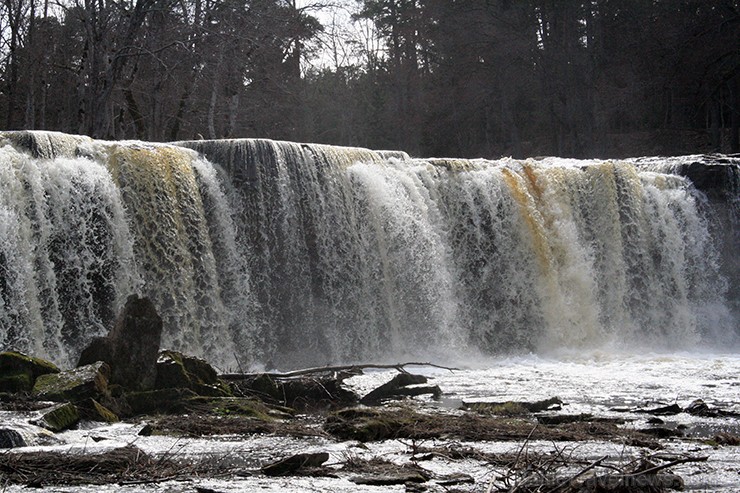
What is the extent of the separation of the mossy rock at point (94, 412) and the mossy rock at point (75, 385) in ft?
0.35

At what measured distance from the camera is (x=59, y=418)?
912cm

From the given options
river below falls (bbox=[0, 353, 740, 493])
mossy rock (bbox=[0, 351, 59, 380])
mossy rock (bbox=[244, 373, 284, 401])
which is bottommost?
river below falls (bbox=[0, 353, 740, 493])

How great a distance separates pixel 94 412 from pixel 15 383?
3.75ft

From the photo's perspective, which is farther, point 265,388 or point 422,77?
point 422,77

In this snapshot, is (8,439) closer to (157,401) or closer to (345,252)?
(157,401)

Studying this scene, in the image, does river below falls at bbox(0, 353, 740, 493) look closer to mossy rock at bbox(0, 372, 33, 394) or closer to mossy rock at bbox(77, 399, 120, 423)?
mossy rock at bbox(77, 399, 120, 423)

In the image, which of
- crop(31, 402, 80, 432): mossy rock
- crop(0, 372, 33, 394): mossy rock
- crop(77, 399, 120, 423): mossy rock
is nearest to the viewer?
crop(31, 402, 80, 432): mossy rock

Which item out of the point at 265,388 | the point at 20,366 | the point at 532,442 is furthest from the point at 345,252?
the point at 532,442

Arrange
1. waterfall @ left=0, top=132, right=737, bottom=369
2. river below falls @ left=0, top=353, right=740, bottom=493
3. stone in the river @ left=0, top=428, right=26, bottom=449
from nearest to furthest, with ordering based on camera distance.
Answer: river below falls @ left=0, top=353, right=740, bottom=493 < stone in the river @ left=0, top=428, right=26, bottom=449 < waterfall @ left=0, top=132, right=737, bottom=369

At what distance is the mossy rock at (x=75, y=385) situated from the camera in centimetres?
990

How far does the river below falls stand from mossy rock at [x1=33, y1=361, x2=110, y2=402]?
537mm

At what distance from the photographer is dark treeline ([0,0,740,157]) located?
2738 centimetres

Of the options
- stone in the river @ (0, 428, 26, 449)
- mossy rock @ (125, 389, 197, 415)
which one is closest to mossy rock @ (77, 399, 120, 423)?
mossy rock @ (125, 389, 197, 415)

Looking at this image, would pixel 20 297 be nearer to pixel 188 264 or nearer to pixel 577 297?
pixel 188 264
